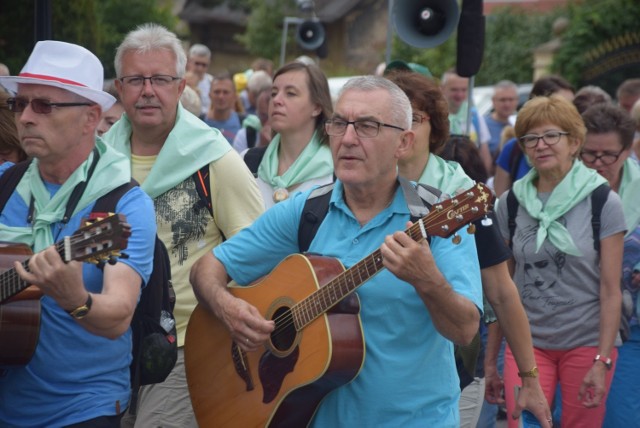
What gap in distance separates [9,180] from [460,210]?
184 cm

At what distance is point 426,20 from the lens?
32.3 feet

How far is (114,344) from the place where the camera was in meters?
4.22

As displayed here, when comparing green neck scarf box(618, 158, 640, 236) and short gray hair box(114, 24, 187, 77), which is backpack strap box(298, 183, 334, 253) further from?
green neck scarf box(618, 158, 640, 236)

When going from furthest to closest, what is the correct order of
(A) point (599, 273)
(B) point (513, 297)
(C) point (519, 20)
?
1. (C) point (519, 20)
2. (A) point (599, 273)
3. (B) point (513, 297)

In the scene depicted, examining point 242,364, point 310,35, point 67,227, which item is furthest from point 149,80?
point 310,35

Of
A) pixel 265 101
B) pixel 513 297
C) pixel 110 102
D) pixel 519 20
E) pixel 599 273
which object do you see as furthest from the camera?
pixel 519 20

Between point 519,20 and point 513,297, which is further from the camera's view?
point 519,20

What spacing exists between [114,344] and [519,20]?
3435 centimetres

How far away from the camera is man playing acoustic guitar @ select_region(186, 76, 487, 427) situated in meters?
3.81

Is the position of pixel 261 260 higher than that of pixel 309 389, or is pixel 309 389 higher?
pixel 261 260

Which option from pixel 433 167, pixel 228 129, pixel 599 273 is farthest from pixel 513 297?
pixel 228 129

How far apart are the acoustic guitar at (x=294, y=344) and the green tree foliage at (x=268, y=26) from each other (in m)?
39.8

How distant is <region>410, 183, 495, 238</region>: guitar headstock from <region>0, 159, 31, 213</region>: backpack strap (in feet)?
5.57

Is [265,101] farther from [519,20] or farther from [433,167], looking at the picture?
[519,20]
